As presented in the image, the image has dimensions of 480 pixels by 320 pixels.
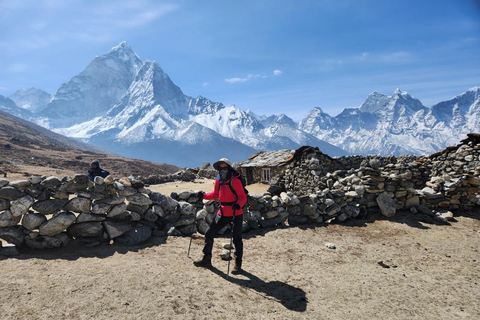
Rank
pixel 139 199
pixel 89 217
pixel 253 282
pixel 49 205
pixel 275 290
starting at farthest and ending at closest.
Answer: pixel 139 199 → pixel 89 217 → pixel 49 205 → pixel 253 282 → pixel 275 290

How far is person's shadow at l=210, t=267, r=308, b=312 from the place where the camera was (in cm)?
457

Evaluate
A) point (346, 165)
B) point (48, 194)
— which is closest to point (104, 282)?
point (48, 194)

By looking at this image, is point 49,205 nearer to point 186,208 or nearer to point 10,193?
point 10,193

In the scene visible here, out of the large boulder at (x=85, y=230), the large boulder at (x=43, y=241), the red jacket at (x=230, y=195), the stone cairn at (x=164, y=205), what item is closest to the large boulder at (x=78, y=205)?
the stone cairn at (x=164, y=205)

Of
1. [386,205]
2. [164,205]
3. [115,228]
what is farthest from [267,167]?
[115,228]

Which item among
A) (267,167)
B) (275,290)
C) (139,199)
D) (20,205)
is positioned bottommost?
(275,290)

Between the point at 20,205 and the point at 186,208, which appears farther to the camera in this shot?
the point at 186,208

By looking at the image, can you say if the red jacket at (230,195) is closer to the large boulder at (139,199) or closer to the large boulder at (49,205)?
the large boulder at (139,199)

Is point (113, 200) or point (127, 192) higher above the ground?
point (127, 192)

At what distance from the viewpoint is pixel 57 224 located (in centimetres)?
574

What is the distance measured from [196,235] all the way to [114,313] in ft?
12.2

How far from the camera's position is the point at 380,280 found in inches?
214

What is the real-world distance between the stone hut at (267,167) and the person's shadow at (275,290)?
17505 millimetres

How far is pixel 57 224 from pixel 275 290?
15.5 ft
